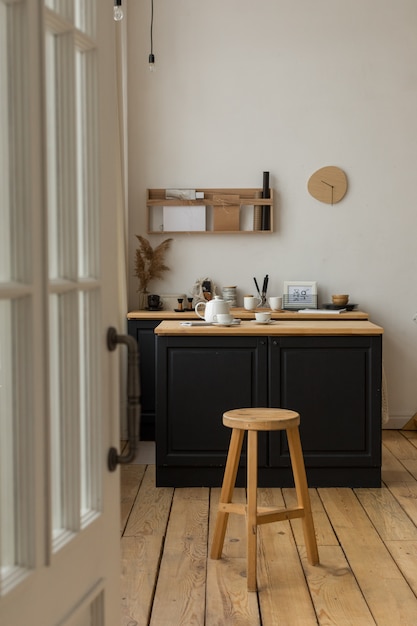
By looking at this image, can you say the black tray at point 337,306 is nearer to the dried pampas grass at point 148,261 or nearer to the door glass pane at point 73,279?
the dried pampas grass at point 148,261

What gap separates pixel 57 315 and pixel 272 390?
3160 mm

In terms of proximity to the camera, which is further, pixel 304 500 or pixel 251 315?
pixel 251 315

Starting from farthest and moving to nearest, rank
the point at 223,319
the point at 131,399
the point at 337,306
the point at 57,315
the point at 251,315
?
the point at 337,306, the point at 251,315, the point at 223,319, the point at 131,399, the point at 57,315

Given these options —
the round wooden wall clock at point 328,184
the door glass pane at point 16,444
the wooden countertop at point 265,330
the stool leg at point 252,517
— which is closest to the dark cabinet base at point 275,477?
the wooden countertop at point 265,330

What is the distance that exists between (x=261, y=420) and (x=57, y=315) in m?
2.05

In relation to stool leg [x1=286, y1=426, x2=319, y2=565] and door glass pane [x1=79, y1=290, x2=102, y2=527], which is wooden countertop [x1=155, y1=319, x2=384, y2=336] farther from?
door glass pane [x1=79, y1=290, x2=102, y2=527]

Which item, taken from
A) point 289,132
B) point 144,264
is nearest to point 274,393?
point 144,264

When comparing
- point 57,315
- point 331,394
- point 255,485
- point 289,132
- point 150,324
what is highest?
point 289,132

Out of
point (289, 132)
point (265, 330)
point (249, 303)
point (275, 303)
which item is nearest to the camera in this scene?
point (265, 330)

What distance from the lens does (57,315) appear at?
120 centimetres

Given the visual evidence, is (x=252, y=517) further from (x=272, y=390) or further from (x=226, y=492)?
(x=272, y=390)

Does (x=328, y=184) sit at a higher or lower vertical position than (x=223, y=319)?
higher

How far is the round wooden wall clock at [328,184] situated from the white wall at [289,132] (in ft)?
0.21

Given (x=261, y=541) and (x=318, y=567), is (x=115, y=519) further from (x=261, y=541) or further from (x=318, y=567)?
(x=261, y=541)
